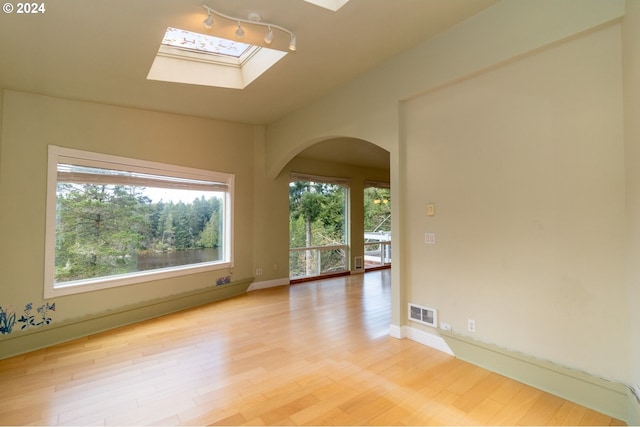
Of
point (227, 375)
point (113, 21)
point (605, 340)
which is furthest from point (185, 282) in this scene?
point (605, 340)

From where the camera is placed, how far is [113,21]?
7.63ft

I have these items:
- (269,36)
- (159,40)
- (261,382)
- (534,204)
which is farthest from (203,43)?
(534,204)

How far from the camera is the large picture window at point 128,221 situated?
11.3ft

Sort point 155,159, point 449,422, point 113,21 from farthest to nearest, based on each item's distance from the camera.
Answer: point 155,159
point 113,21
point 449,422

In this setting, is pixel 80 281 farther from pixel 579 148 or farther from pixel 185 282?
pixel 579 148

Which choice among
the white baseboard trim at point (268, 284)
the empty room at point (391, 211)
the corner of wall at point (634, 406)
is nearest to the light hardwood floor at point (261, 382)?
the empty room at point (391, 211)

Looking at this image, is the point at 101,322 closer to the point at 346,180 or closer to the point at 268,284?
the point at 268,284

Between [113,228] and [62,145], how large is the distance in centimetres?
112

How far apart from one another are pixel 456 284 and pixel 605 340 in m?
1.08

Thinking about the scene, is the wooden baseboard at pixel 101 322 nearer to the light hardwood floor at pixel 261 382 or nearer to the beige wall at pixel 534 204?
the light hardwood floor at pixel 261 382

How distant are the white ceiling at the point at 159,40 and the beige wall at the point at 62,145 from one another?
24cm

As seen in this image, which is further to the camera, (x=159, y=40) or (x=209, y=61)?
(x=209, y=61)

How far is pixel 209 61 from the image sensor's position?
3521mm

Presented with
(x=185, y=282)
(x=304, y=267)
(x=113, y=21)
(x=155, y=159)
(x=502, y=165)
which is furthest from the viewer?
(x=304, y=267)
